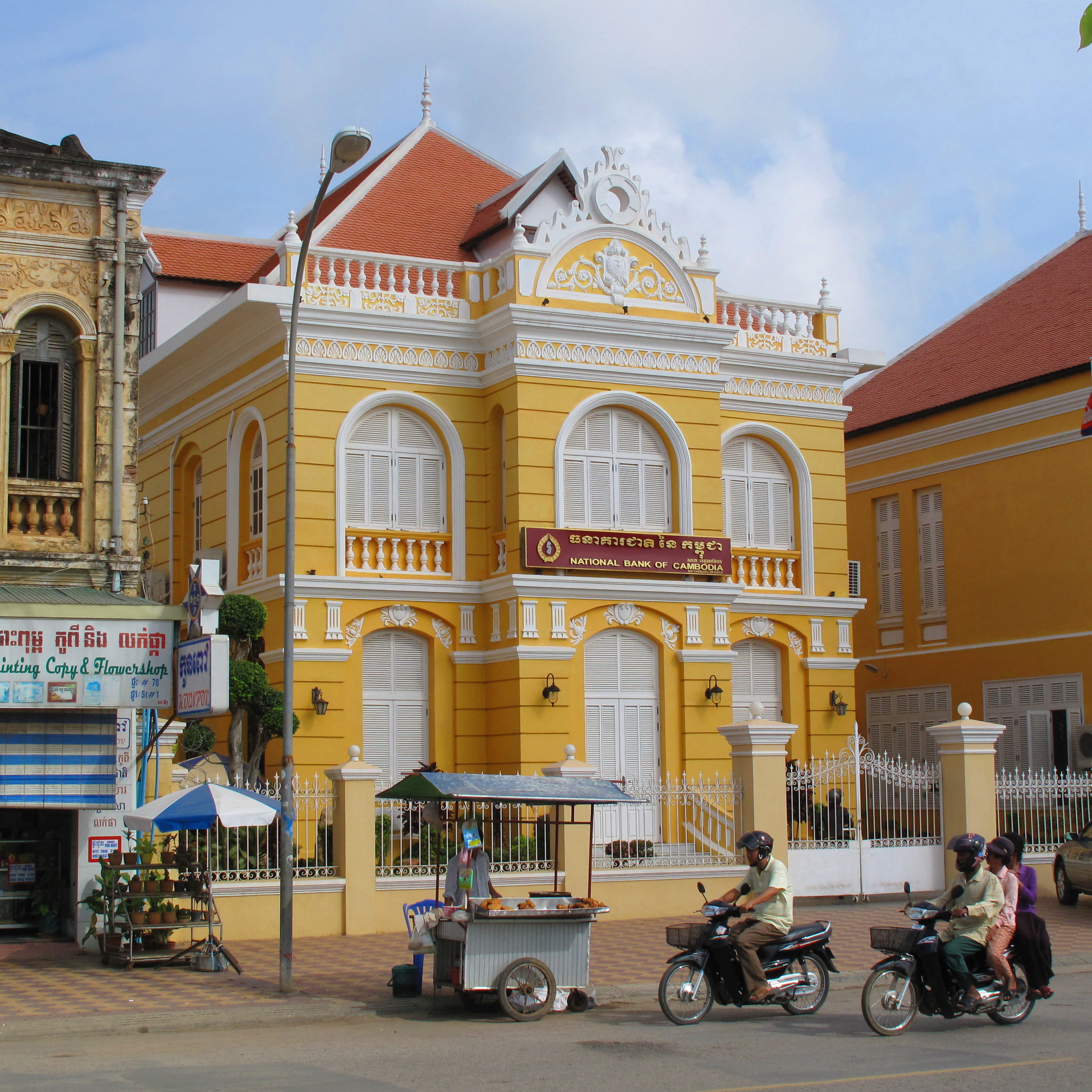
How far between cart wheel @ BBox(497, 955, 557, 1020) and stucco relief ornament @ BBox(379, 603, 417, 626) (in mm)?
10665

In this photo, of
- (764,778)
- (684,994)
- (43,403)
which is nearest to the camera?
(684,994)

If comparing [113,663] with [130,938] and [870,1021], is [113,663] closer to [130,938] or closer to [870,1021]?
[130,938]

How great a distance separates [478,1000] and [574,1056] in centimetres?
220

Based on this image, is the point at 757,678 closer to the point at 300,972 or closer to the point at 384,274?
the point at 384,274

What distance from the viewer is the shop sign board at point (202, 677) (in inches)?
596

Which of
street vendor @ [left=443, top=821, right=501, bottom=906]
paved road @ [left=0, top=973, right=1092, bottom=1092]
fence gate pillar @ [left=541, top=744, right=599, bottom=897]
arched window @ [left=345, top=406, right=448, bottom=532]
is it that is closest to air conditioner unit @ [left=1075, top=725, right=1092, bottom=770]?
fence gate pillar @ [left=541, top=744, right=599, bottom=897]

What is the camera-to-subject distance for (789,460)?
26406 millimetres

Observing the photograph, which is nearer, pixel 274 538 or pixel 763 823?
pixel 763 823

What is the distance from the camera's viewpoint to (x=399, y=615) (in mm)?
23141

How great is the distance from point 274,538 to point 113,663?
7.47 m

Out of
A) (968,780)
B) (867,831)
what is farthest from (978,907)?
(867,831)

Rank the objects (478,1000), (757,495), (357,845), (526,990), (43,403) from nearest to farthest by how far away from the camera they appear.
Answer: (526,990)
(478,1000)
(43,403)
(357,845)
(757,495)

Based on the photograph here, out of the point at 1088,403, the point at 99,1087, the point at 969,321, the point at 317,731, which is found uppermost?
the point at 969,321

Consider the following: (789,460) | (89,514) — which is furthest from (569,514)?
(89,514)
